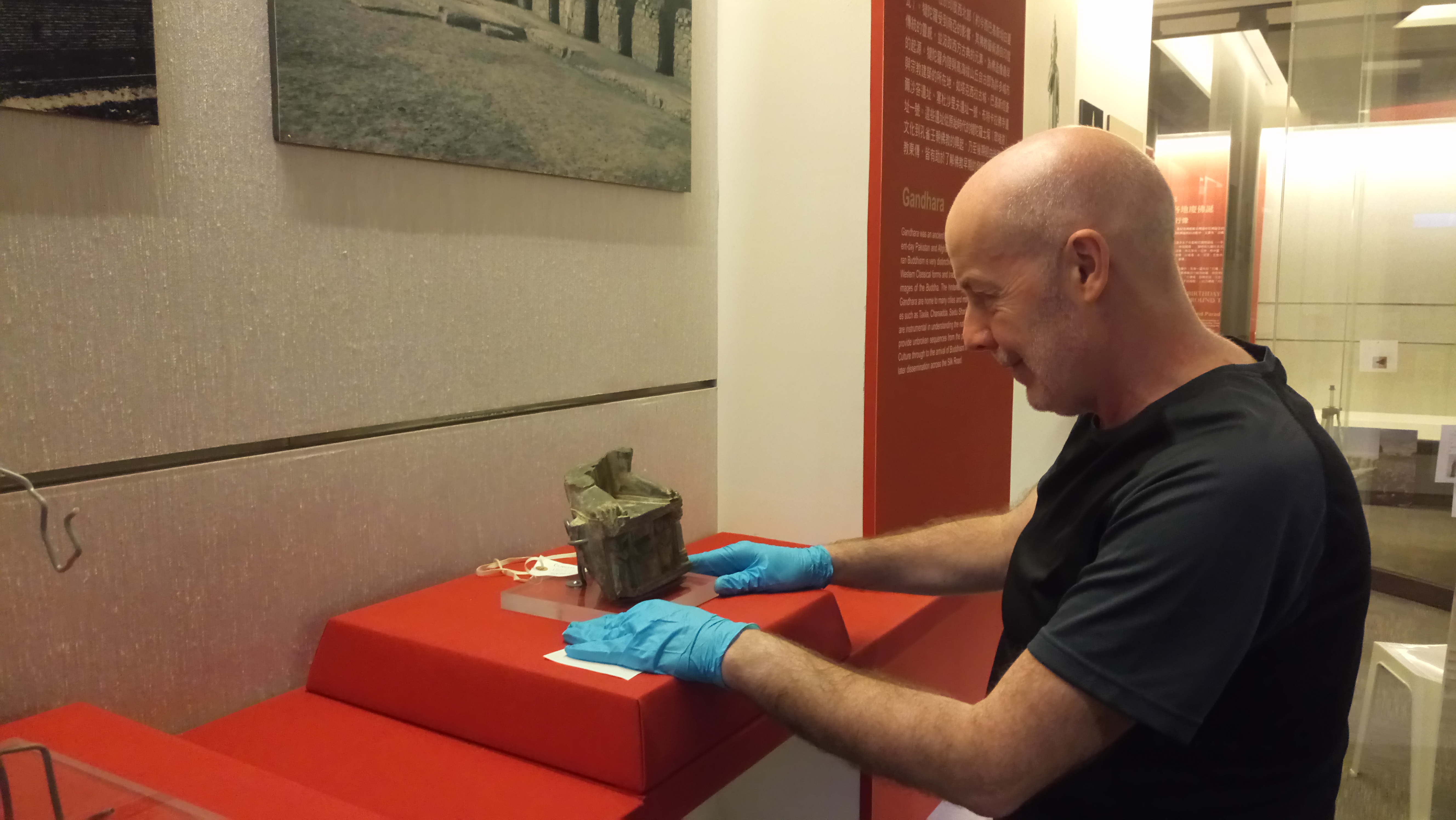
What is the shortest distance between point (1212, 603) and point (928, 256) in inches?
49.1

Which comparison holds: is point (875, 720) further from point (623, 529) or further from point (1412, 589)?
point (1412, 589)

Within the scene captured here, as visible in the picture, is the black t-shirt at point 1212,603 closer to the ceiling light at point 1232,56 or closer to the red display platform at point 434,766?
the red display platform at point 434,766

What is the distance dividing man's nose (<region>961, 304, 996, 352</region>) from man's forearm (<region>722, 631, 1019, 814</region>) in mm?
477

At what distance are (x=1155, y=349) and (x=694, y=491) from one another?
116cm

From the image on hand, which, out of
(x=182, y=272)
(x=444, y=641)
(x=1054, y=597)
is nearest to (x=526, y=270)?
(x=182, y=272)

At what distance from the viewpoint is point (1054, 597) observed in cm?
129

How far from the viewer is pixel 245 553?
1.38m

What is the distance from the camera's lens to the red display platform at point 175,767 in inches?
37.7

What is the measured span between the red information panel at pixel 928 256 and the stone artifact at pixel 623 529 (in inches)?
24.9

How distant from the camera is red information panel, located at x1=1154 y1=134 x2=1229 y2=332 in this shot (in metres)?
4.71

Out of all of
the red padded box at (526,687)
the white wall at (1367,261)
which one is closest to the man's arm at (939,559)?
the red padded box at (526,687)

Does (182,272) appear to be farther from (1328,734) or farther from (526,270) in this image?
(1328,734)

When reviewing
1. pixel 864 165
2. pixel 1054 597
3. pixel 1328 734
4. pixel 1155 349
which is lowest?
pixel 1328 734

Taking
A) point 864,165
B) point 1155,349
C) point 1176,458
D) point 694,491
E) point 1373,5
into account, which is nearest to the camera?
point 1176,458
